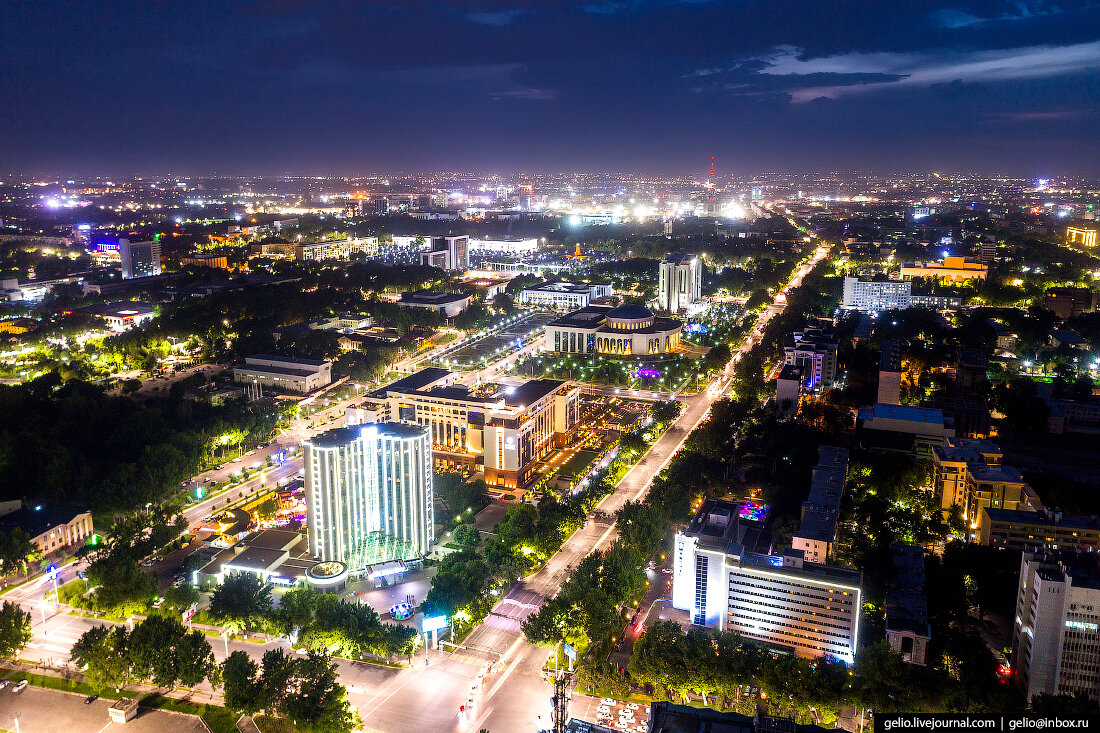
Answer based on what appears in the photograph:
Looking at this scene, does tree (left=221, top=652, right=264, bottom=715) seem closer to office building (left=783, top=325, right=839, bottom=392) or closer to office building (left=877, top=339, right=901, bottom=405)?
office building (left=877, top=339, right=901, bottom=405)

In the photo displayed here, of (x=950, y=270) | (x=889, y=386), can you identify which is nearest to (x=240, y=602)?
(x=889, y=386)

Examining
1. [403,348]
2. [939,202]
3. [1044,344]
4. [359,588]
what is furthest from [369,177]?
[359,588]

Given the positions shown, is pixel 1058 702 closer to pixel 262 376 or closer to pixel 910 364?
pixel 910 364

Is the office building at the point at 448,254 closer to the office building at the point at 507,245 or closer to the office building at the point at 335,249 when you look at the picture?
the office building at the point at 507,245

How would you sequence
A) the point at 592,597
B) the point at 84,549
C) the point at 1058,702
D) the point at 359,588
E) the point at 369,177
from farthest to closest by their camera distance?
1. the point at 369,177
2. the point at 84,549
3. the point at 359,588
4. the point at 592,597
5. the point at 1058,702

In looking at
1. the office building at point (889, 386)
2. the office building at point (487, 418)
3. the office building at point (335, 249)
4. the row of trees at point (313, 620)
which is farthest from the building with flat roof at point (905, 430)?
the office building at point (335, 249)

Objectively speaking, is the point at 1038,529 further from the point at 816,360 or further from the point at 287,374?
the point at 287,374

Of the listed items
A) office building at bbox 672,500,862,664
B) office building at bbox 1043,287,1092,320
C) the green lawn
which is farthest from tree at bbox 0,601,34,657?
office building at bbox 1043,287,1092,320
